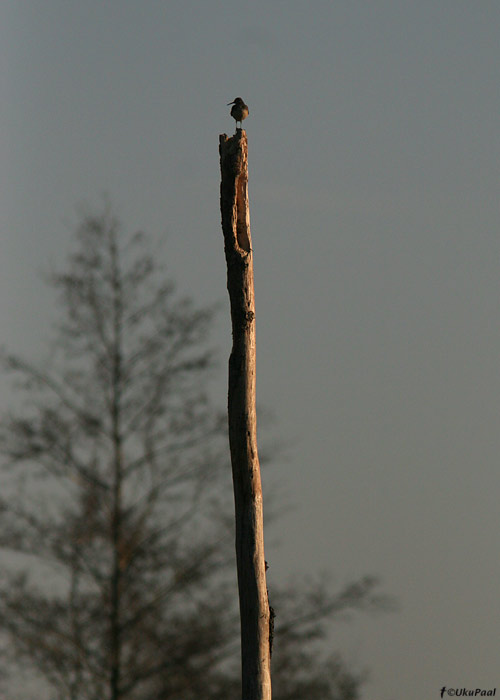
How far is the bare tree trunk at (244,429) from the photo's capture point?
17.4 ft

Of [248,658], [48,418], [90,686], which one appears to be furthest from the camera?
[48,418]

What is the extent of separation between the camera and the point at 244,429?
214 inches

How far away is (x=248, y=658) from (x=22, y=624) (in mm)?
4117

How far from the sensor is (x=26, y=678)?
880 cm

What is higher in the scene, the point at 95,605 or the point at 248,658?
the point at 95,605

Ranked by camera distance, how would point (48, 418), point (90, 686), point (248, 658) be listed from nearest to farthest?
1. point (248, 658)
2. point (90, 686)
3. point (48, 418)

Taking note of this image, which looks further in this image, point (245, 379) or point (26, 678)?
point (26, 678)

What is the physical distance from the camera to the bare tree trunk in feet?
17.4

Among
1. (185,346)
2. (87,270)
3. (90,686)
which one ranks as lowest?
(90,686)

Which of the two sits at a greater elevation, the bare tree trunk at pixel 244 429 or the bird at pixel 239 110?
the bird at pixel 239 110

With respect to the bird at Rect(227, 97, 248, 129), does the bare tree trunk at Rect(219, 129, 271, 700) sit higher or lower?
lower

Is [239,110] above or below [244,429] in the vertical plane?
above

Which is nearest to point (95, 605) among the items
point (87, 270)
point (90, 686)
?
point (90, 686)

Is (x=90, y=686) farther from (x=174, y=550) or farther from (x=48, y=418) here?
(x=48, y=418)
